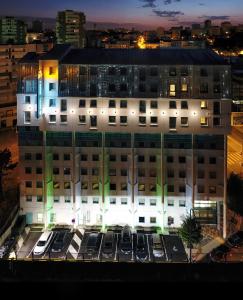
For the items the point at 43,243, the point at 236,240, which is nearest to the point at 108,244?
the point at 43,243

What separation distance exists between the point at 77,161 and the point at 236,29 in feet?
263

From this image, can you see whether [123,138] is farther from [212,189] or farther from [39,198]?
[39,198]

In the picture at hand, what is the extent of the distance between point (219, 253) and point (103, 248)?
4380 millimetres

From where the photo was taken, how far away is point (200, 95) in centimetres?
2108

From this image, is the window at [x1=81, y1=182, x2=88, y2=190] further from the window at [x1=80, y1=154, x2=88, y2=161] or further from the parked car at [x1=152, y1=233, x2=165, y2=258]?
the parked car at [x1=152, y1=233, x2=165, y2=258]

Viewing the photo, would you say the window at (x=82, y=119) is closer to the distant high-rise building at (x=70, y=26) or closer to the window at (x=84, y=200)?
the window at (x=84, y=200)

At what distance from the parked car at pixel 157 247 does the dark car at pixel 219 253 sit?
1914 mm

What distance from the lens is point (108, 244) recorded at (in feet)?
65.5

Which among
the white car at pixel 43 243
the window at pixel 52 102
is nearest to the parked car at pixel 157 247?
the white car at pixel 43 243

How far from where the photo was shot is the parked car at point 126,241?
19.4m

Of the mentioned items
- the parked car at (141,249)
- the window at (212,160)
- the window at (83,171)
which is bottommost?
the parked car at (141,249)

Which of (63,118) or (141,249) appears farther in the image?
(63,118)

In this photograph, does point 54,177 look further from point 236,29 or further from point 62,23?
point 236,29
